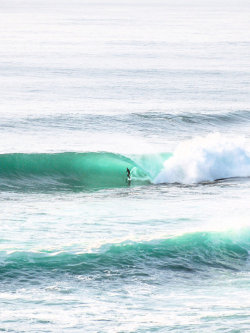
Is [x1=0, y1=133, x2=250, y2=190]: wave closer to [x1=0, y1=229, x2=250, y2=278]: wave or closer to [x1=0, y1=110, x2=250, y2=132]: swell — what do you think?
[x1=0, y1=110, x2=250, y2=132]: swell

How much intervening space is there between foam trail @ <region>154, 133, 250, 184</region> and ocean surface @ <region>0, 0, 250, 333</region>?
47mm

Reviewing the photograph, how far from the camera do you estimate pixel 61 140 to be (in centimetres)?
2584

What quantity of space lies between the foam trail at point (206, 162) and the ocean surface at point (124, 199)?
0.15 ft

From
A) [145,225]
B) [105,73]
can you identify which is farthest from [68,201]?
[105,73]

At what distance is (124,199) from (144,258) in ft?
16.5

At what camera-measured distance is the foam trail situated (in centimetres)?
2225

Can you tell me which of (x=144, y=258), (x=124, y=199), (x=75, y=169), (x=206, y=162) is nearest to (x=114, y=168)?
(x=75, y=169)

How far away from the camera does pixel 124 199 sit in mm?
19188

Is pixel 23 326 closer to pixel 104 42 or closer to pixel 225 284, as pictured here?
pixel 225 284

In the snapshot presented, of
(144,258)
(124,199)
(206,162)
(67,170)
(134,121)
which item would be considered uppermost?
(134,121)

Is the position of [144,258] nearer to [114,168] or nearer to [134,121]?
[114,168]

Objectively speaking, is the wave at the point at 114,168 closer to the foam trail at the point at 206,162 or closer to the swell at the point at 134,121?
the foam trail at the point at 206,162

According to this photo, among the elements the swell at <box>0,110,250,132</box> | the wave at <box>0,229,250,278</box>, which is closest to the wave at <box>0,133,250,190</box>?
the swell at <box>0,110,250,132</box>

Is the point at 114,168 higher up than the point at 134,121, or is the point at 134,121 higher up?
the point at 134,121
